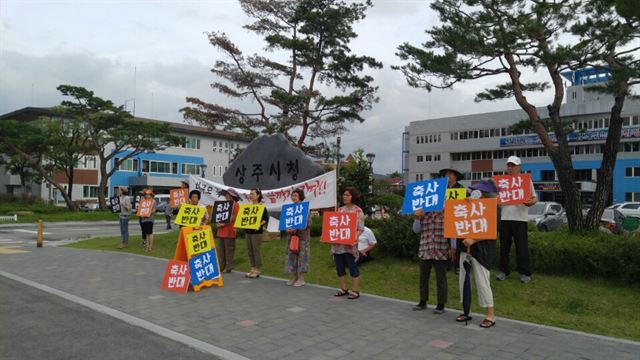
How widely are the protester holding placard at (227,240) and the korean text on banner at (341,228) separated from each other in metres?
2.79

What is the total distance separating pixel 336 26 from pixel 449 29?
33.0ft

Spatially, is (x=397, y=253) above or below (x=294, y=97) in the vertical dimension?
below

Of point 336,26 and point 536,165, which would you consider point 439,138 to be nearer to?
point 536,165

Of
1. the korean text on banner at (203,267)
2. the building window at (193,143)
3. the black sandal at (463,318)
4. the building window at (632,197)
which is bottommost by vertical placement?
the black sandal at (463,318)

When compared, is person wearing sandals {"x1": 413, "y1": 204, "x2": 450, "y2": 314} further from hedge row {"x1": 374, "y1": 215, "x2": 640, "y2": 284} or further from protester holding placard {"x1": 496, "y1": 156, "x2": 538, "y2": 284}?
hedge row {"x1": 374, "y1": 215, "x2": 640, "y2": 284}

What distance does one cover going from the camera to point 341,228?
7.84 meters

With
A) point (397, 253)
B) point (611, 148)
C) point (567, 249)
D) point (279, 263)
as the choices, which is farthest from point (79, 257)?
point (611, 148)

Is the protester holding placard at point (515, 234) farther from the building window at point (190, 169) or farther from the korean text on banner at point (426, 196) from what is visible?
the building window at point (190, 169)

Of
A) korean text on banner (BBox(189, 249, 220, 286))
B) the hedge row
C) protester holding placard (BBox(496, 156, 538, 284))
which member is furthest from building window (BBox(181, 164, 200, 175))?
protester holding placard (BBox(496, 156, 538, 284))

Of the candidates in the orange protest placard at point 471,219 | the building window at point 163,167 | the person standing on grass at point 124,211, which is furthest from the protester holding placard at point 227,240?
the building window at point 163,167

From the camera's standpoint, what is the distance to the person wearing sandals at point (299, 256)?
889 cm

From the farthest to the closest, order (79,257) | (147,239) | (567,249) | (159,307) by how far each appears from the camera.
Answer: (147,239) < (79,257) < (567,249) < (159,307)

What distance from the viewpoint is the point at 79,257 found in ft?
43.8

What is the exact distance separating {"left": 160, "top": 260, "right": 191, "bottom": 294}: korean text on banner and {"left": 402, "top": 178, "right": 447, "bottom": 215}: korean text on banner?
13.0 feet
